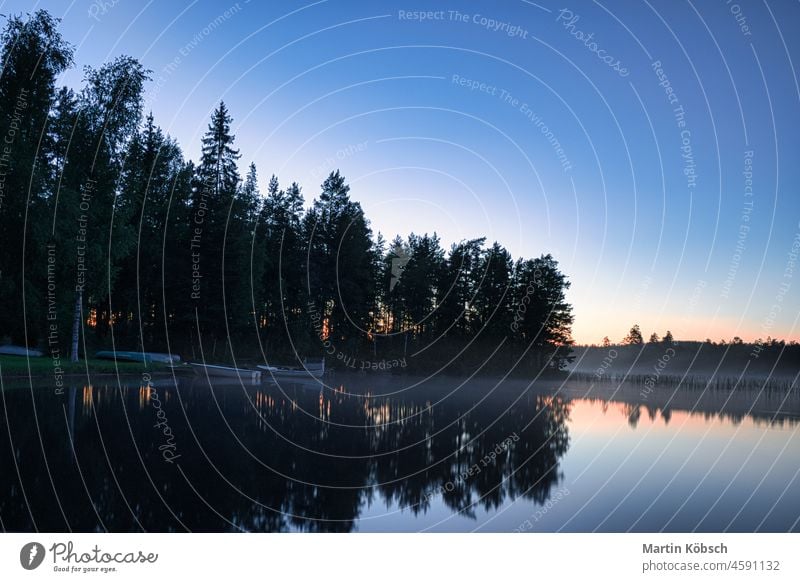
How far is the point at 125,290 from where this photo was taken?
2007 inches

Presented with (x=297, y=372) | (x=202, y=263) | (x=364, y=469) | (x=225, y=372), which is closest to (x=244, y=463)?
(x=364, y=469)

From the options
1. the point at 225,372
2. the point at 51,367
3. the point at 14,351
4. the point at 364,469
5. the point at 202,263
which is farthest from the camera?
the point at 202,263

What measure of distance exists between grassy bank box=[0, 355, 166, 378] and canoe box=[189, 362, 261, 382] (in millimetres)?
2701

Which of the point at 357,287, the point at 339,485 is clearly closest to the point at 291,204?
the point at 357,287

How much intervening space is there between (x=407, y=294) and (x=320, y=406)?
153ft

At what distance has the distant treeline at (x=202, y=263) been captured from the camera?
28.0 m

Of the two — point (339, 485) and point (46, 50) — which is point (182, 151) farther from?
point (339, 485)

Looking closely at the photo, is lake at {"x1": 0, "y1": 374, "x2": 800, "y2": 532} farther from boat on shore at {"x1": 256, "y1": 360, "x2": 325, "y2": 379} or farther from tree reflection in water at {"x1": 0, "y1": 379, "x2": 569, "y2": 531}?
boat on shore at {"x1": 256, "y1": 360, "x2": 325, "y2": 379}

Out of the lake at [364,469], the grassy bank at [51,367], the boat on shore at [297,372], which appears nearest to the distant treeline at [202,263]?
the grassy bank at [51,367]

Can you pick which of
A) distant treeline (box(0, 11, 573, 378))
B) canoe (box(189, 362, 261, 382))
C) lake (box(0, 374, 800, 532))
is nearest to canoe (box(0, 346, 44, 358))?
distant treeline (box(0, 11, 573, 378))

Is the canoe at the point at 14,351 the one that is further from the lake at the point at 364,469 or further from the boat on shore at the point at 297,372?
the boat on shore at the point at 297,372

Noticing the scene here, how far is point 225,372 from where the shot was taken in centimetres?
4262

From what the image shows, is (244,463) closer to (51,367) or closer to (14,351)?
(51,367)

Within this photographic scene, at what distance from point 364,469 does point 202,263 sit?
4397 cm
